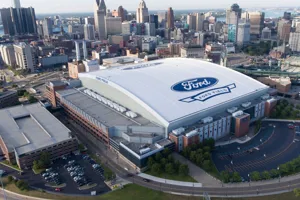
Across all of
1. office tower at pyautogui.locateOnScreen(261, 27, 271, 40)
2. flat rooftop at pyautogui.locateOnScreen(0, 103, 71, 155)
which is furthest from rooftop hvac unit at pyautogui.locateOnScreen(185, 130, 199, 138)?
office tower at pyautogui.locateOnScreen(261, 27, 271, 40)

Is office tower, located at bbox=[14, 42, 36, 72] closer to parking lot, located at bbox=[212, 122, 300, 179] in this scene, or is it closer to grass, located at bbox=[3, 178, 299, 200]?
grass, located at bbox=[3, 178, 299, 200]

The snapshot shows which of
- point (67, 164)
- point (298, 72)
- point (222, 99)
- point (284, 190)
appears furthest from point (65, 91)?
point (298, 72)

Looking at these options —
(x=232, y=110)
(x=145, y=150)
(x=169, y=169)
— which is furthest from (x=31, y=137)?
(x=232, y=110)

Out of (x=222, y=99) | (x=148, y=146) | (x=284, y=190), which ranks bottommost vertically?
(x=284, y=190)

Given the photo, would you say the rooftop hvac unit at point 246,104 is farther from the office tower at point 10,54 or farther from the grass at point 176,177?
the office tower at point 10,54

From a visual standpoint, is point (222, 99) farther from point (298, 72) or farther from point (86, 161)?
point (298, 72)

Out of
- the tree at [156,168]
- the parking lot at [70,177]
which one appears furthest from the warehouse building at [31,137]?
the tree at [156,168]

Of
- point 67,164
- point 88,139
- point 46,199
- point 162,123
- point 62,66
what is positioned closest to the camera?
point 46,199
